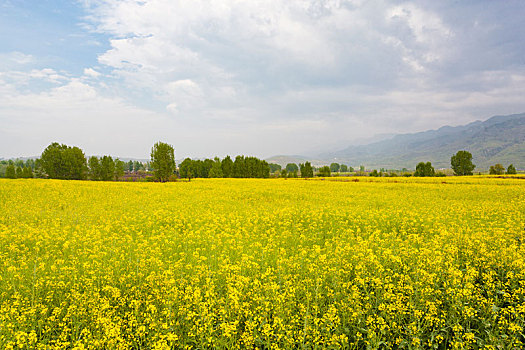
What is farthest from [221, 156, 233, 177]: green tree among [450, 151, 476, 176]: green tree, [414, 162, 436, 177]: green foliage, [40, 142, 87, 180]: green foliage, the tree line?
→ [450, 151, 476, 176]: green tree

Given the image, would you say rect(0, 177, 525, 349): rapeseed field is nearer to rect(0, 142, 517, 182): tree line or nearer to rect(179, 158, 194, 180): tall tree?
rect(0, 142, 517, 182): tree line

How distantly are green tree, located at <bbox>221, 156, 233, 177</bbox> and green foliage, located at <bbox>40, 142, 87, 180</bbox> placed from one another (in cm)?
4380

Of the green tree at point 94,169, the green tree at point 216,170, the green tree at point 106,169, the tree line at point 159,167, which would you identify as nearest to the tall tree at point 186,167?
the tree line at point 159,167

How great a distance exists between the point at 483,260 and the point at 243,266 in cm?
655

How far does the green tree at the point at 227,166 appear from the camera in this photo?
306ft

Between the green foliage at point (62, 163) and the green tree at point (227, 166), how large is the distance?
144 feet

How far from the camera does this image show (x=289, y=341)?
12.7ft

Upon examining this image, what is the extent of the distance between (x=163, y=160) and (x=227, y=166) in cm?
3271

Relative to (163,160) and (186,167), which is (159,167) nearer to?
(163,160)

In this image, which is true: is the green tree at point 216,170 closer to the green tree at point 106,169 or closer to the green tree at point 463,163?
the green tree at point 106,169

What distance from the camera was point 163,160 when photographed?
63688 mm

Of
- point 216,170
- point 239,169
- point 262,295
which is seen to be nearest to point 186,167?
point 216,170

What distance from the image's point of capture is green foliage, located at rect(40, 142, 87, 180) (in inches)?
2571

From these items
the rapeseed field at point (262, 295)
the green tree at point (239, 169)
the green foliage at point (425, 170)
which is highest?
the green tree at point (239, 169)
